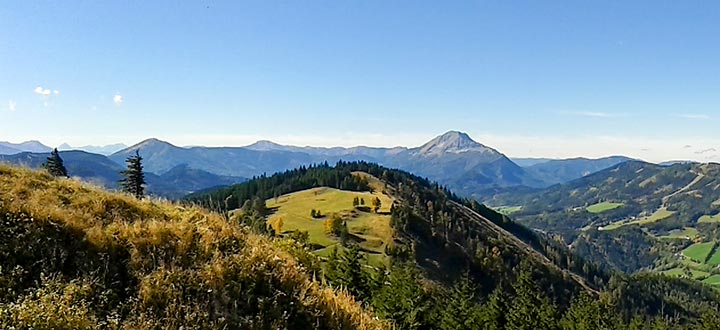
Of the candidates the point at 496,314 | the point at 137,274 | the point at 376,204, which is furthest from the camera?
the point at 376,204

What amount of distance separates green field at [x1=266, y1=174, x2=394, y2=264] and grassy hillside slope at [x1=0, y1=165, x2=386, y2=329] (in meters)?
112

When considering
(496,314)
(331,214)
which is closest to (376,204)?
(331,214)

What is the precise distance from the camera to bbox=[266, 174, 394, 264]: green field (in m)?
140

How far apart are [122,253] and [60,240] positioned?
1098 millimetres

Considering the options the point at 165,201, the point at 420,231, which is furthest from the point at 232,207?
the point at 165,201

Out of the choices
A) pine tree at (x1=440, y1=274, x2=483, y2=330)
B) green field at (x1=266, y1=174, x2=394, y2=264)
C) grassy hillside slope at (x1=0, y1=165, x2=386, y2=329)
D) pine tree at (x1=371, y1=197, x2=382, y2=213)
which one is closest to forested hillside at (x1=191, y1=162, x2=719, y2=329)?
pine tree at (x1=440, y1=274, x2=483, y2=330)

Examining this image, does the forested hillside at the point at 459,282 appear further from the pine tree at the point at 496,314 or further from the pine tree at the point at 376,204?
the pine tree at the point at 376,204

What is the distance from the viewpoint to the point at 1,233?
29.2 ft

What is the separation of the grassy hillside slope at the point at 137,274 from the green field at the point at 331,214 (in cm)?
11184

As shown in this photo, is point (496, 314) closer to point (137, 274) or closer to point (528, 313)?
point (528, 313)

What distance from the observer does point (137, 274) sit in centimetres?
914

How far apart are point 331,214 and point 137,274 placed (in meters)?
160

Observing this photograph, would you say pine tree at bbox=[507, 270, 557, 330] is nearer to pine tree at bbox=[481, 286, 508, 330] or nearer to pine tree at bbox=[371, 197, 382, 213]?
pine tree at bbox=[481, 286, 508, 330]

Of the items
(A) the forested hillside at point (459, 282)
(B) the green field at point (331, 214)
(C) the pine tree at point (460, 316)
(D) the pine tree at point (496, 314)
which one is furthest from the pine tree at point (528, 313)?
(B) the green field at point (331, 214)
